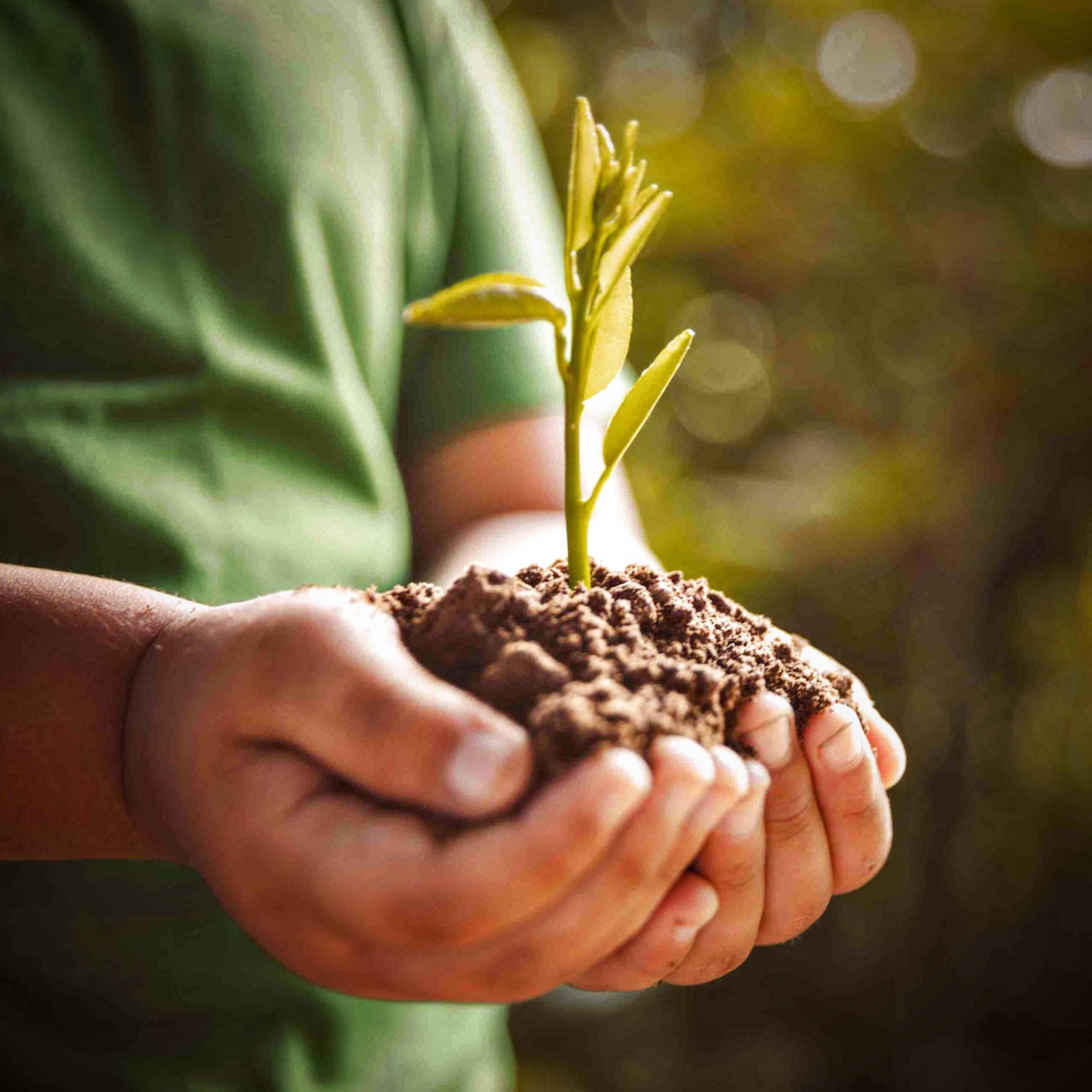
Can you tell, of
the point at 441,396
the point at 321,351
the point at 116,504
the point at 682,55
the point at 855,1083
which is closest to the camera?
the point at 116,504

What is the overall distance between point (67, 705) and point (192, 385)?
0.29m

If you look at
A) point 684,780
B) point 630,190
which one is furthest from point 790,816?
point 630,190

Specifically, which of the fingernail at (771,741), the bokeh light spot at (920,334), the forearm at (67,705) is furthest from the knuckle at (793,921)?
the bokeh light spot at (920,334)

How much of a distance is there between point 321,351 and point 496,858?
481mm

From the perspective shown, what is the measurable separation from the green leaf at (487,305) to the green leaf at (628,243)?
0.07 m

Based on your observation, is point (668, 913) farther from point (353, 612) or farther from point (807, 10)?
point (807, 10)

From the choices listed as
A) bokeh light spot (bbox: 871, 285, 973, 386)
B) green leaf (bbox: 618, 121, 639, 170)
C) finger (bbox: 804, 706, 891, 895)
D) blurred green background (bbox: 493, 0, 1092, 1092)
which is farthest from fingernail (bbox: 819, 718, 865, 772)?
bokeh light spot (bbox: 871, 285, 973, 386)

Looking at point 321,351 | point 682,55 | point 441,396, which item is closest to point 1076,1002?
point 441,396

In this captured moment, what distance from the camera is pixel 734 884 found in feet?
1.50

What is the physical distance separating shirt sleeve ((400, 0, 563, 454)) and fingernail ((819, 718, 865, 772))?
427 mm

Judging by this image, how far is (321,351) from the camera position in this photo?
2.42 feet

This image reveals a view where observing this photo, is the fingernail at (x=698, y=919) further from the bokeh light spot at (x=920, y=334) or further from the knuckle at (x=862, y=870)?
the bokeh light spot at (x=920, y=334)

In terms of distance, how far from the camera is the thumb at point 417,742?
1.22 ft

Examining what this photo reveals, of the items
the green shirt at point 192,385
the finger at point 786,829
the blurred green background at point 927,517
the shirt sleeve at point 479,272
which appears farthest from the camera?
the blurred green background at point 927,517
